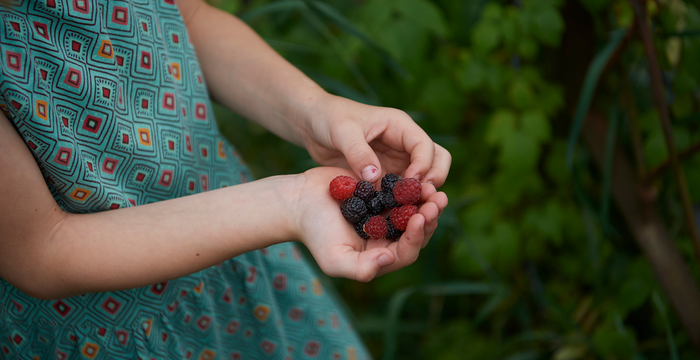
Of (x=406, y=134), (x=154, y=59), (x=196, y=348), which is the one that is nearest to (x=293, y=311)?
(x=196, y=348)

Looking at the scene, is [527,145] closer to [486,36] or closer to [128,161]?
[486,36]

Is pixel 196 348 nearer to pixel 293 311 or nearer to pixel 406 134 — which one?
pixel 293 311

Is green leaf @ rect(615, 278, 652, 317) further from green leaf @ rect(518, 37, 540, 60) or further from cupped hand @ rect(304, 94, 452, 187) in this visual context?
cupped hand @ rect(304, 94, 452, 187)

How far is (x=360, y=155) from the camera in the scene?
793 mm

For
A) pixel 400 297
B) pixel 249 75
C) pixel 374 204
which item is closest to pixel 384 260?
pixel 374 204

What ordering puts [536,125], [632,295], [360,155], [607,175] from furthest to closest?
[536,125] < [632,295] < [607,175] < [360,155]

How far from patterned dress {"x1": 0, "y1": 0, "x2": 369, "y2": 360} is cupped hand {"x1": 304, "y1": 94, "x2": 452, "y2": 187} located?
0.92 ft

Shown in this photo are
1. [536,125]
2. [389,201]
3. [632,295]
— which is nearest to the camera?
[389,201]

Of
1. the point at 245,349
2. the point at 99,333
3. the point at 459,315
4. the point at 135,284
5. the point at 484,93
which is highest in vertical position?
the point at 484,93

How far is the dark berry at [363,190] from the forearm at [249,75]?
0.18 metres

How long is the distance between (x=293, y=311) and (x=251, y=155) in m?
1.54

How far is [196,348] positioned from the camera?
0.92m

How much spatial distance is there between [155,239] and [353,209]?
341 mm

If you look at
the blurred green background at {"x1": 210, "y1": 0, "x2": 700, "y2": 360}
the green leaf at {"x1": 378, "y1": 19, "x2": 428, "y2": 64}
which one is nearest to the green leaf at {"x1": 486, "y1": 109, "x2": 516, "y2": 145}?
the blurred green background at {"x1": 210, "y1": 0, "x2": 700, "y2": 360}
